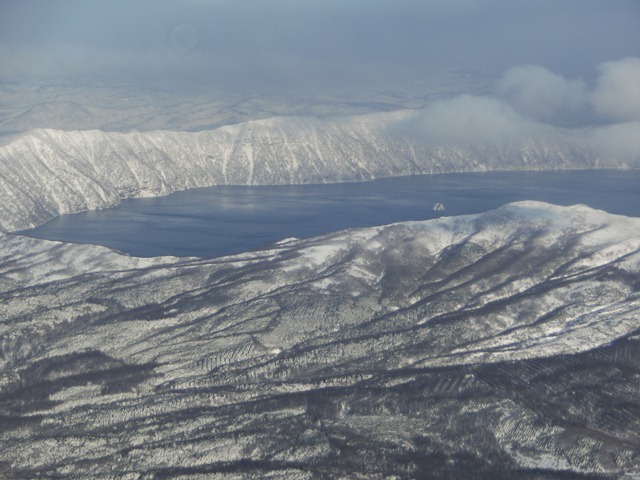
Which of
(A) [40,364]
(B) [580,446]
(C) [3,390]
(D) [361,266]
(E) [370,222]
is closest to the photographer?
(B) [580,446]

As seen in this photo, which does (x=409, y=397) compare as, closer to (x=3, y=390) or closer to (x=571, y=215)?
(x=3, y=390)

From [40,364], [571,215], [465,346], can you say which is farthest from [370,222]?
[40,364]

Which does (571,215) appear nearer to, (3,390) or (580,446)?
(580,446)

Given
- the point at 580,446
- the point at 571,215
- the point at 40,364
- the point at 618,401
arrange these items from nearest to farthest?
the point at 580,446 → the point at 618,401 → the point at 40,364 → the point at 571,215

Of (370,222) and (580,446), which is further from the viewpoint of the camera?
(370,222)

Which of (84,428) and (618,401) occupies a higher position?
(618,401)

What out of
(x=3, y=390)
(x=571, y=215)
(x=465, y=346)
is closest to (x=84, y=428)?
(x=3, y=390)
